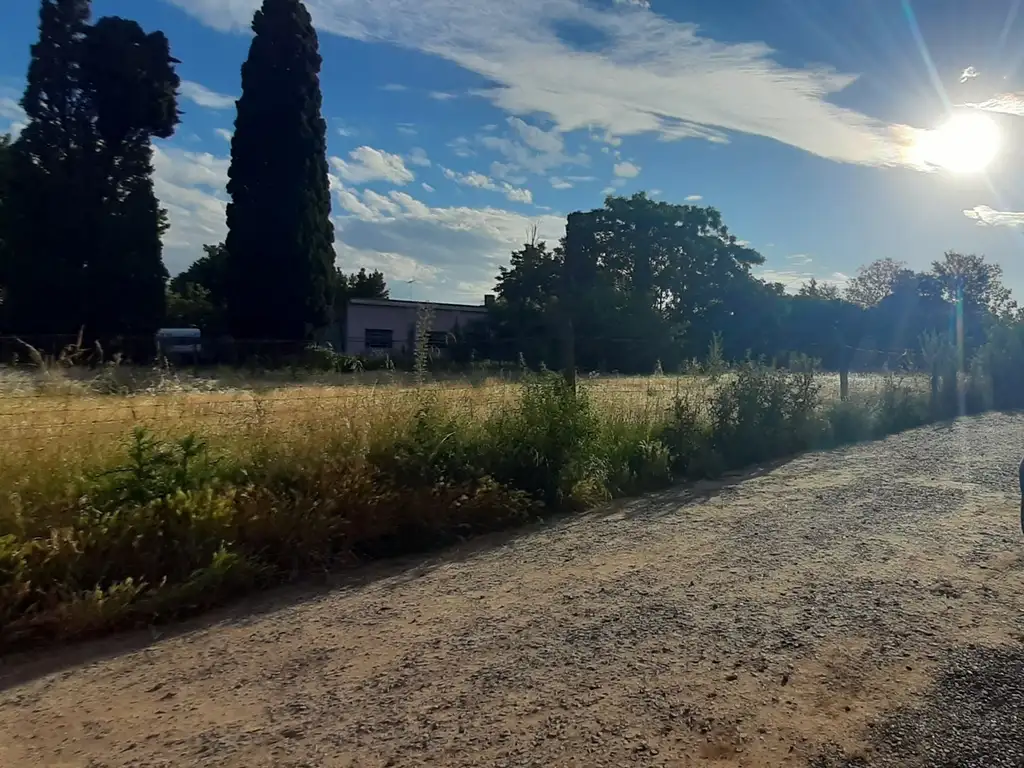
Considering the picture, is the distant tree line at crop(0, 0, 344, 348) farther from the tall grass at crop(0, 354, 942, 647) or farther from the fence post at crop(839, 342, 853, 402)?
the tall grass at crop(0, 354, 942, 647)

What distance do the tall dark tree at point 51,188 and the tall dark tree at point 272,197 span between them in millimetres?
4986

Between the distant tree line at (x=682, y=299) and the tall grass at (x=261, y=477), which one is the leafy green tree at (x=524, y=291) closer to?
the distant tree line at (x=682, y=299)

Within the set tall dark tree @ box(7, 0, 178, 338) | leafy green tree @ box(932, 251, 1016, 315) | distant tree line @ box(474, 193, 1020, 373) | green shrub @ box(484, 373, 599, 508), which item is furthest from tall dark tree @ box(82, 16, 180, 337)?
leafy green tree @ box(932, 251, 1016, 315)

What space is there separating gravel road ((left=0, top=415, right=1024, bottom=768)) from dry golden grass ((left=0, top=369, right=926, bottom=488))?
139 cm

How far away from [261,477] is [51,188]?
25.7 meters

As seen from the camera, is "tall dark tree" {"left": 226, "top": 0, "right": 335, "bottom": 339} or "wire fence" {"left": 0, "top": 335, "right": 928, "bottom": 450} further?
"tall dark tree" {"left": 226, "top": 0, "right": 335, "bottom": 339}

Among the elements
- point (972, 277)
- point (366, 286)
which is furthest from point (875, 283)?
point (366, 286)

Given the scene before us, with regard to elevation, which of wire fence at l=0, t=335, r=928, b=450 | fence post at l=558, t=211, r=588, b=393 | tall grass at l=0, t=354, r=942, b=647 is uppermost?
fence post at l=558, t=211, r=588, b=393

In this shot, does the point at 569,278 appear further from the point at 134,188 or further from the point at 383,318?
the point at 383,318

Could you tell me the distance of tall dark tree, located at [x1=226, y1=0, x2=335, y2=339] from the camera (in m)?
28.2

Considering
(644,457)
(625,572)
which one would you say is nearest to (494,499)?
(625,572)

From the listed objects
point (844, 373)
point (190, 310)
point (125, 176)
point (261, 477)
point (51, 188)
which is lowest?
point (261, 477)

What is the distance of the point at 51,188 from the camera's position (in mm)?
26031

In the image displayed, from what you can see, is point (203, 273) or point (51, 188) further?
point (203, 273)
